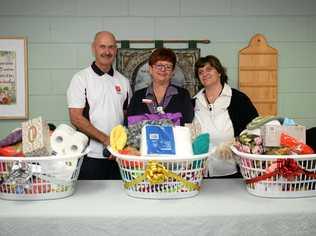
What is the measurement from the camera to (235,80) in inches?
101

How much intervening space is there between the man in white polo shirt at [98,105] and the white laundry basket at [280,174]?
106 cm

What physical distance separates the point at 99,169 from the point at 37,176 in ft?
3.34

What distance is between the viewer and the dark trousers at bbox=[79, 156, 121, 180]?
211cm

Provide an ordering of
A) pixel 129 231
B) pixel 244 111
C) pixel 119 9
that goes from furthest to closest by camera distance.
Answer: pixel 119 9
pixel 244 111
pixel 129 231

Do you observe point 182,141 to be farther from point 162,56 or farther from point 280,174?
point 162,56

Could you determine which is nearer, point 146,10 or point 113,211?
point 113,211

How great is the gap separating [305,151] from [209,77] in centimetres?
100

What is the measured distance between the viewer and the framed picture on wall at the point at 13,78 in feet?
8.18

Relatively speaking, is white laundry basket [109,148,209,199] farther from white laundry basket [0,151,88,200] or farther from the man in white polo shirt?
the man in white polo shirt

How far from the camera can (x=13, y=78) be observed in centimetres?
251

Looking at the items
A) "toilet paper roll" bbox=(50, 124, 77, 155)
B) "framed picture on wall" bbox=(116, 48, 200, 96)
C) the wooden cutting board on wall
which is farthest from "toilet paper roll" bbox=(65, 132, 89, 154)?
the wooden cutting board on wall

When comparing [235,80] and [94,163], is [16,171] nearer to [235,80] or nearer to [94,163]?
[94,163]

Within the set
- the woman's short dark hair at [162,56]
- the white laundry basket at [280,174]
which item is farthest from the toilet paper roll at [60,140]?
the woman's short dark hair at [162,56]

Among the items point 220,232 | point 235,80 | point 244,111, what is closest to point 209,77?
point 244,111
